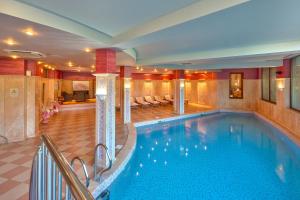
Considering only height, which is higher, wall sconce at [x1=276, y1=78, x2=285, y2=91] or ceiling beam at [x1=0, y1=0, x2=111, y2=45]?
ceiling beam at [x1=0, y1=0, x2=111, y2=45]

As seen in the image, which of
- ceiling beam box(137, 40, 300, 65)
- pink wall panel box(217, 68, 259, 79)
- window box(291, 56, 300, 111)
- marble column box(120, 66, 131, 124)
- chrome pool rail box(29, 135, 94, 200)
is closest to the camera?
chrome pool rail box(29, 135, 94, 200)

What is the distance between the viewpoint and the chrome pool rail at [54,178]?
989mm

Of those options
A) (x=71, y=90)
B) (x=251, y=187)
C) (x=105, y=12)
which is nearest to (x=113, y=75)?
(x=105, y=12)

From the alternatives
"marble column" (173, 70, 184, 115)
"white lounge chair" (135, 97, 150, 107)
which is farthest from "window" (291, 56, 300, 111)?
"white lounge chair" (135, 97, 150, 107)

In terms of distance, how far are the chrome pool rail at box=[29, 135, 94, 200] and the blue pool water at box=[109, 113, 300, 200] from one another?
107 inches

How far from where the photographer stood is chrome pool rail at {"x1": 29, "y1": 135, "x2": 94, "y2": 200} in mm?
989

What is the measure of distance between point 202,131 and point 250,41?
568cm

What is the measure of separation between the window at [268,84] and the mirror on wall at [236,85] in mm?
1813

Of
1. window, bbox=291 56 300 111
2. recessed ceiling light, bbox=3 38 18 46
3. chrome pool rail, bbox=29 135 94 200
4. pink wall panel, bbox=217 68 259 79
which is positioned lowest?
chrome pool rail, bbox=29 135 94 200

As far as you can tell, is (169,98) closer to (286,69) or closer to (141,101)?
(141,101)

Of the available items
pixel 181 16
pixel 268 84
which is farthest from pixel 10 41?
A: pixel 268 84

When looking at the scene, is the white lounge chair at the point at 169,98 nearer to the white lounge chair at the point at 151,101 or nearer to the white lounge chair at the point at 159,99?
the white lounge chair at the point at 159,99

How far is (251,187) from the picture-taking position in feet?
15.5

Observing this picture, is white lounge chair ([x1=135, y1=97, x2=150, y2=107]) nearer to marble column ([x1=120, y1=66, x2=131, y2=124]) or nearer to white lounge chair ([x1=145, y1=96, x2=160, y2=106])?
white lounge chair ([x1=145, y1=96, x2=160, y2=106])
